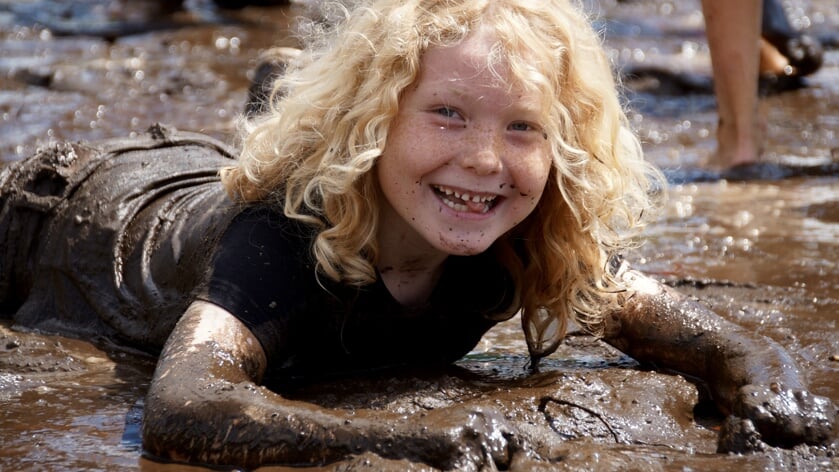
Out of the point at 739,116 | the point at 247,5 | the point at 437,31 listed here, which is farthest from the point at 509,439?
the point at 247,5

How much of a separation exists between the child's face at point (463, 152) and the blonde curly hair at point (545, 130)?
0.04 m

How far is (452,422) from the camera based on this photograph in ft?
7.94

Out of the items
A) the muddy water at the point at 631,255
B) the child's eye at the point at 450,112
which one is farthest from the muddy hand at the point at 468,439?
the child's eye at the point at 450,112

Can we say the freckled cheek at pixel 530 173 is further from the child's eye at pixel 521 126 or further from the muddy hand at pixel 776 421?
the muddy hand at pixel 776 421

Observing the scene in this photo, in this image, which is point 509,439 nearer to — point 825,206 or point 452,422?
point 452,422

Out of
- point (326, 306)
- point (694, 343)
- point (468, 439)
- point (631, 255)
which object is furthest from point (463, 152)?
point (631, 255)

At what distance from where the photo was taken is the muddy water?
2.74 m

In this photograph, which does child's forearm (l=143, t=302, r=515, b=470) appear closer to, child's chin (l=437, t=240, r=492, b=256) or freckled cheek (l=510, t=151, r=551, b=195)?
child's chin (l=437, t=240, r=492, b=256)

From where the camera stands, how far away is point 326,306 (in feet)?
9.85

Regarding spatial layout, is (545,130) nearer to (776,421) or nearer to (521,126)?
(521,126)

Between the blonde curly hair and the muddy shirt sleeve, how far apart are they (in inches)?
2.7

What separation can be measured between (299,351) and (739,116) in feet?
11.1

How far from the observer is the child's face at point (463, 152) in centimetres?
278

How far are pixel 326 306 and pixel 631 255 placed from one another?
5.72 feet
